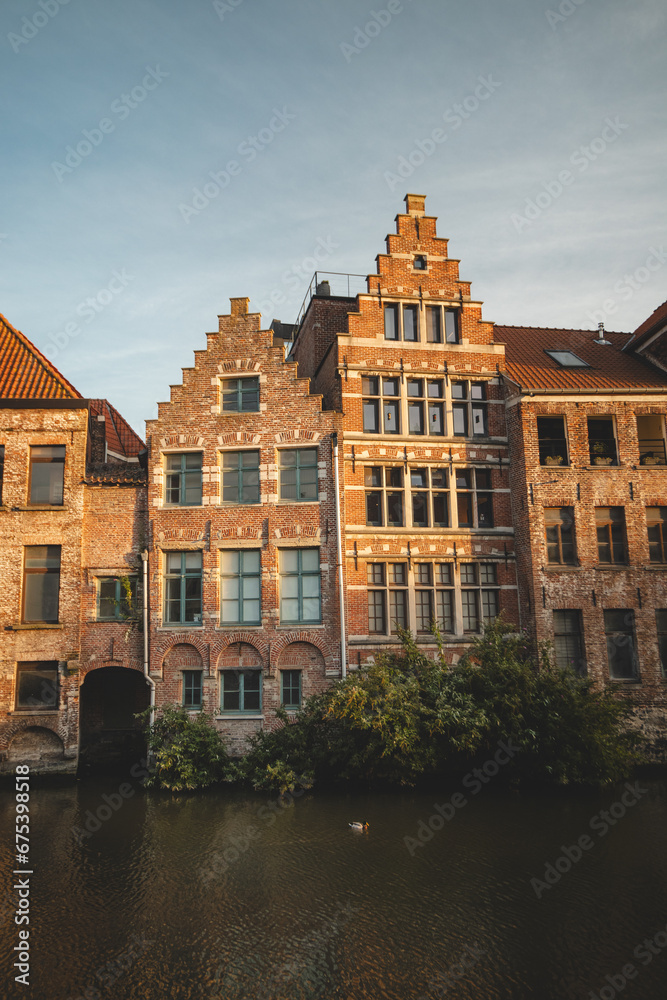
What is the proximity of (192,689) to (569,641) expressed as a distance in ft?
39.0

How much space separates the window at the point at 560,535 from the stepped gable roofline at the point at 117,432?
52.0ft

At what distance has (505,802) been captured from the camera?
17.5 meters

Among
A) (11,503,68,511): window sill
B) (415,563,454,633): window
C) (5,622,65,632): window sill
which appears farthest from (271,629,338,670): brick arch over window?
(11,503,68,511): window sill

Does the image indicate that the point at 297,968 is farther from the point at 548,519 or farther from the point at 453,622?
the point at 548,519

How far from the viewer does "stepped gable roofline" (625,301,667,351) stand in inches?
998

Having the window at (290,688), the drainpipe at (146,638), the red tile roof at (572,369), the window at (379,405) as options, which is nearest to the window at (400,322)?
the window at (379,405)

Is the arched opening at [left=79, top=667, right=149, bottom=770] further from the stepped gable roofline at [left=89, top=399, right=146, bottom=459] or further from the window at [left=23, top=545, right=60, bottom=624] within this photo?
the stepped gable roofline at [left=89, top=399, right=146, bottom=459]

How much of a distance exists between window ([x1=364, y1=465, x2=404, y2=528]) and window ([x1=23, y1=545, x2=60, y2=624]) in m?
10.0

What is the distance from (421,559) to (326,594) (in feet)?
10.8

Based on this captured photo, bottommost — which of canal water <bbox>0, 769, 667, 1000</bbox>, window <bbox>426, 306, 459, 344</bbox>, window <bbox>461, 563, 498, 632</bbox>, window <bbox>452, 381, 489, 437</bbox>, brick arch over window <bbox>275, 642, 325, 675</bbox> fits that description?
canal water <bbox>0, 769, 667, 1000</bbox>

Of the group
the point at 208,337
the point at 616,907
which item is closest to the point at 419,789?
the point at 616,907

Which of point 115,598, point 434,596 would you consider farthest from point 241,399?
point 434,596

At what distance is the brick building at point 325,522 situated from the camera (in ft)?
70.2

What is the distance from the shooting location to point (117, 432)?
27984 mm
